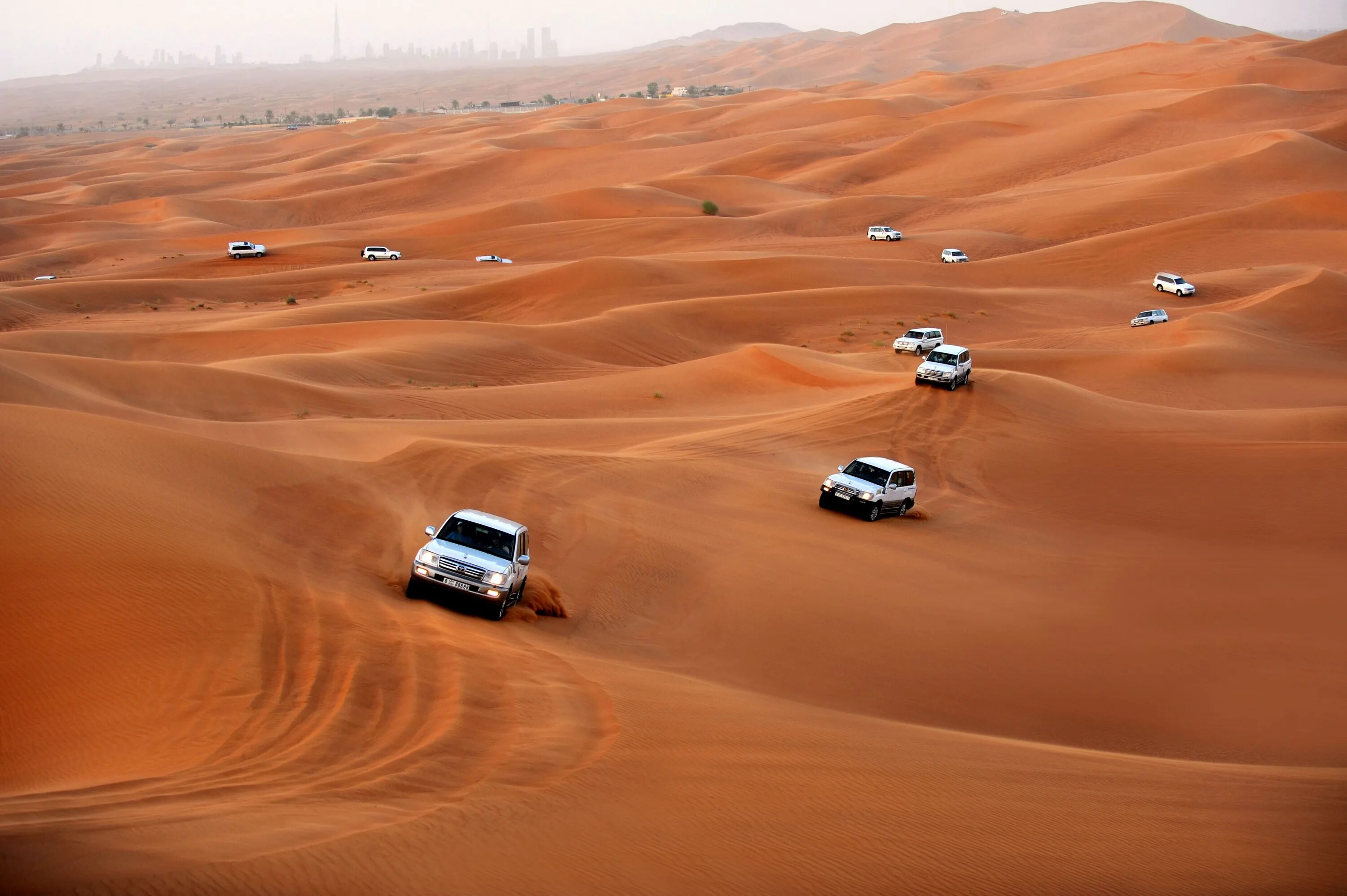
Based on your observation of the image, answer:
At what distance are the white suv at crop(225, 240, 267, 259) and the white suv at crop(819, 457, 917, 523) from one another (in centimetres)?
4219

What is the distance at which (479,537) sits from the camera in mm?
12617

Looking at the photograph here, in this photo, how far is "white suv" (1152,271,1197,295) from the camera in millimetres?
45906

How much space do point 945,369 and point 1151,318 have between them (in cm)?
1725

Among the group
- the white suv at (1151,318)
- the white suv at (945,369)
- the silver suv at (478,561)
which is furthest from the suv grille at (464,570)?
the white suv at (1151,318)

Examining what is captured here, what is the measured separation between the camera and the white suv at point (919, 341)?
3416 centimetres

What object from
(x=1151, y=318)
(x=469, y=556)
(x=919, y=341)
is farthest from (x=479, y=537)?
(x=1151, y=318)

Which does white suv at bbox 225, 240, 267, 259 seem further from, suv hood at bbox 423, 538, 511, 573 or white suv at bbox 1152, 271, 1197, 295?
suv hood at bbox 423, 538, 511, 573

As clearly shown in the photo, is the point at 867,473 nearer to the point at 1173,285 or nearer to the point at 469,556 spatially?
the point at 469,556

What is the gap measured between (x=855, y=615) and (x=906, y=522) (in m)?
5.20

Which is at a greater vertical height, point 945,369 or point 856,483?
point 945,369

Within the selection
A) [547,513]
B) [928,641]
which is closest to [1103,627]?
[928,641]

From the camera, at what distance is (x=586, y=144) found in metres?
104

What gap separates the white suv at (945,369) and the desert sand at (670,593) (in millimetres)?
560

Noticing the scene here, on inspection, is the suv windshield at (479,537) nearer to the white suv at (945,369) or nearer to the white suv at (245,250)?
the white suv at (945,369)
